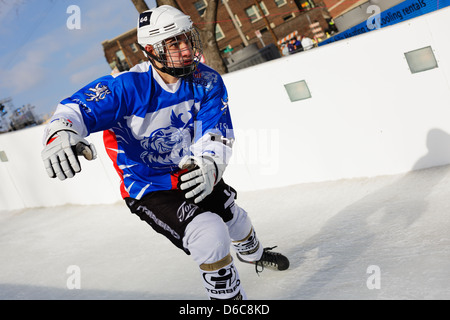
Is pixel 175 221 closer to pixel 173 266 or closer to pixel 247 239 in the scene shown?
pixel 247 239

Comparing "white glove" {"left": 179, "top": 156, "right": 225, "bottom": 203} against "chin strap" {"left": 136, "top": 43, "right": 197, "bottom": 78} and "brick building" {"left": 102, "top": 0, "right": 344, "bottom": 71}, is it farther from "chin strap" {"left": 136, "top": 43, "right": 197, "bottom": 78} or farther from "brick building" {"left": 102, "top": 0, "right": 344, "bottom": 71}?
"brick building" {"left": 102, "top": 0, "right": 344, "bottom": 71}

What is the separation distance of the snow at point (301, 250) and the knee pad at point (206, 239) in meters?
0.81

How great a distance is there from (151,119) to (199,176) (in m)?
0.49

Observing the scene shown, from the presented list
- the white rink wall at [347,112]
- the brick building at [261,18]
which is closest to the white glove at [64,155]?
the white rink wall at [347,112]

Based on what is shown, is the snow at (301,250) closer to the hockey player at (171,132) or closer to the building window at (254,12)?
the hockey player at (171,132)

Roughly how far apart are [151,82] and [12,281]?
10.8ft

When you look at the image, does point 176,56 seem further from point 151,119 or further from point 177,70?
point 151,119

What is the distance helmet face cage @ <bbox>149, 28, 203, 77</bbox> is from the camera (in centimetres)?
306

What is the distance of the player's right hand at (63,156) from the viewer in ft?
7.94

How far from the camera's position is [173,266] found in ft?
15.4

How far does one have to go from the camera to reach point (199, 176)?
2891 mm

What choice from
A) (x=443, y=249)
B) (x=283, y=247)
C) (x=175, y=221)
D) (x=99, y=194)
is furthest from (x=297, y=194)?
(x=99, y=194)

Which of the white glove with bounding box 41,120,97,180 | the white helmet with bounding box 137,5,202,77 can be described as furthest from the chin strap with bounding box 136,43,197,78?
the white glove with bounding box 41,120,97,180

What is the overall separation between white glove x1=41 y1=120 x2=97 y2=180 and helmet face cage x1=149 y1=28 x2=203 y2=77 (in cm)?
78
